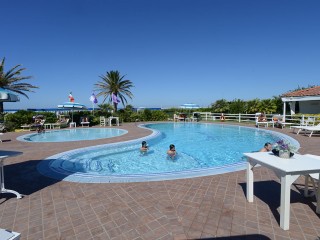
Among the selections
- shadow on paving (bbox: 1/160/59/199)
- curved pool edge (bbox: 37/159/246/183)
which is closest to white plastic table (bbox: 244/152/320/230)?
curved pool edge (bbox: 37/159/246/183)

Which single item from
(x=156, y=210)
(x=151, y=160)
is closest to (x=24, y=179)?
(x=156, y=210)

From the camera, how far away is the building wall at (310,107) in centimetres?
1972

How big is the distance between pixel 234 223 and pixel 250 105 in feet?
72.2

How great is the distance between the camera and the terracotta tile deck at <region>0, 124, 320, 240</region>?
2842mm

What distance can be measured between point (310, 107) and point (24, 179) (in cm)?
2362

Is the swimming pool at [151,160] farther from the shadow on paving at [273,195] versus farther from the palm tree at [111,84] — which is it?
the palm tree at [111,84]

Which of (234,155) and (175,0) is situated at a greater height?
(175,0)

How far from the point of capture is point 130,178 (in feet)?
16.3

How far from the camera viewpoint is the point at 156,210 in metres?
3.44

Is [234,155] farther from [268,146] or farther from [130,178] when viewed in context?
[130,178]

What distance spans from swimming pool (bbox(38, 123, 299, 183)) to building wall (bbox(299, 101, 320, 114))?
10077mm

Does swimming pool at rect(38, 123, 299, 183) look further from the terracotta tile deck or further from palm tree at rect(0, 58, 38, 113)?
palm tree at rect(0, 58, 38, 113)

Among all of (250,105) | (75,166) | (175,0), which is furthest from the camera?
(250,105)

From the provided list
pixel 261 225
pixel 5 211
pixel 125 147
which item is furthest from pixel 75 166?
pixel 261 225
